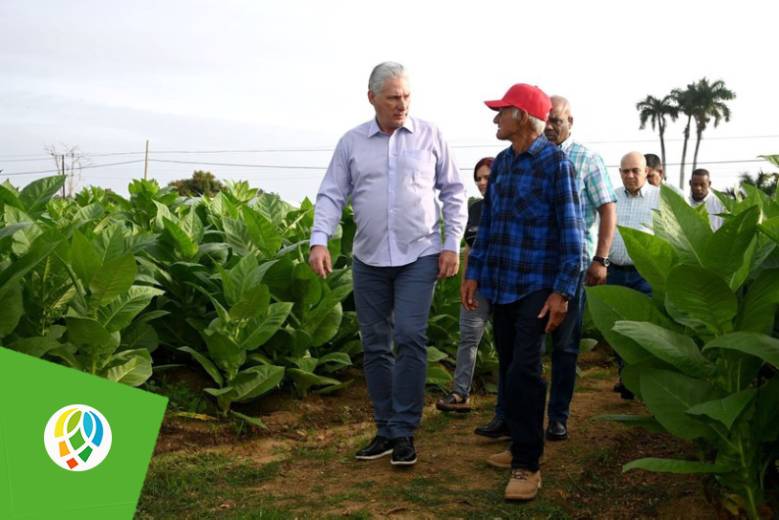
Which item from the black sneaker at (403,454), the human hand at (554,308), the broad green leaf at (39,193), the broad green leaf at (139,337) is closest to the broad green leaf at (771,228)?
the human hand at (554,308)

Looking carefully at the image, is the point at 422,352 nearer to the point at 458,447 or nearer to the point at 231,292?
the point at 458,447

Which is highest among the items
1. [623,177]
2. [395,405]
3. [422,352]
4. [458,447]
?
[623,177]

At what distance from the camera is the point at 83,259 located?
183 inches

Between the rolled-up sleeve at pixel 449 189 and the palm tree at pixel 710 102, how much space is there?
221 ft

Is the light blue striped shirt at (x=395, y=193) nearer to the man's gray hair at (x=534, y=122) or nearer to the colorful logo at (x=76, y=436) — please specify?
the man's gray hair at (x=534, y=122)

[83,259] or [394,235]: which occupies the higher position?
[394,235]

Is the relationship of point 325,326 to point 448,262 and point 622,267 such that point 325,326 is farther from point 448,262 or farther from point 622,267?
point 622,267

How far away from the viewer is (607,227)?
490 cm

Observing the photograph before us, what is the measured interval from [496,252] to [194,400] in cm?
220

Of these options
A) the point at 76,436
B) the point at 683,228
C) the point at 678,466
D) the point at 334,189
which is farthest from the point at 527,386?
the point at 76,436

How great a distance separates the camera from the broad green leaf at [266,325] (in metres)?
5.12

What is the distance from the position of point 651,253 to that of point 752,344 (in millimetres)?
673

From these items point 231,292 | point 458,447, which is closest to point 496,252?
point 458,447

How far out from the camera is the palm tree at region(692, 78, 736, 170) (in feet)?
221
